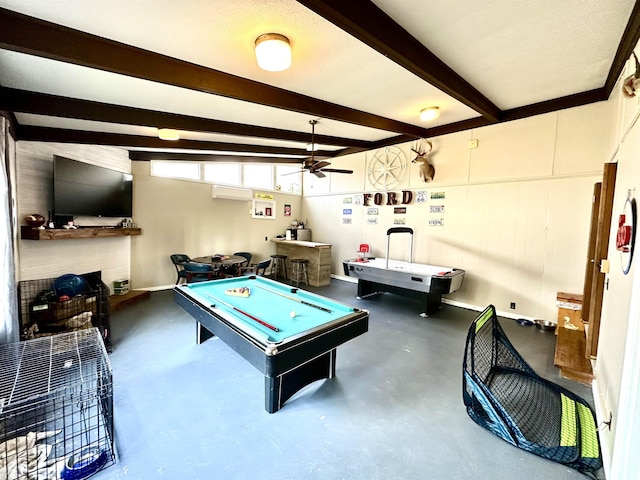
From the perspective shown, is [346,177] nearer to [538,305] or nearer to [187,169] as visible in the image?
[187,169]

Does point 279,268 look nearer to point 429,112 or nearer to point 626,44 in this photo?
point 429,112

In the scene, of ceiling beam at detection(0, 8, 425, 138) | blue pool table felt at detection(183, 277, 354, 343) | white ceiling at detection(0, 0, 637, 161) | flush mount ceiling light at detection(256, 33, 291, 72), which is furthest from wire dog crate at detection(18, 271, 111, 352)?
flush mount ceiling light at detection(256, 33, 291, 72)

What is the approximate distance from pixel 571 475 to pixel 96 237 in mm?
6299

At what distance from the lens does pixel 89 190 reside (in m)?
4.45

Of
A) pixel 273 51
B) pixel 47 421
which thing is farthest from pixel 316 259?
pixel 47 421

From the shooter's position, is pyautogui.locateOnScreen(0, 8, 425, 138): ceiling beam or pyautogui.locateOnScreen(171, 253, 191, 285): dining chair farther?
pyautogui.locateOnScreen(171, 253, 191, 285): dining chair

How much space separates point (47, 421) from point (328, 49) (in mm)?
3407

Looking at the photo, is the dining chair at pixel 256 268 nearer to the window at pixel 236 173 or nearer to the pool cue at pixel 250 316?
the window at pixel 236 173

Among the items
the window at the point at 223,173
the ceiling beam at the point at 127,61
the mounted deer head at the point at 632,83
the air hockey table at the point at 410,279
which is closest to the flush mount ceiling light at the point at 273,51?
the ceiling beam at the point at 127,61

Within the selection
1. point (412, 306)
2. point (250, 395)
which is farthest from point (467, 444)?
point (412, 306)

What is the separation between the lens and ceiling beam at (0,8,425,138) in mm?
1865

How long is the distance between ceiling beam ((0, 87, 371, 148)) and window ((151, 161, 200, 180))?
262cm

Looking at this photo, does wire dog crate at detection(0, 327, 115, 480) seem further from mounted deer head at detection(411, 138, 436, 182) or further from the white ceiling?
mounted deer head at detection(411, 138, 436, 182)

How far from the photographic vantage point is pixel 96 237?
15.1 ft
